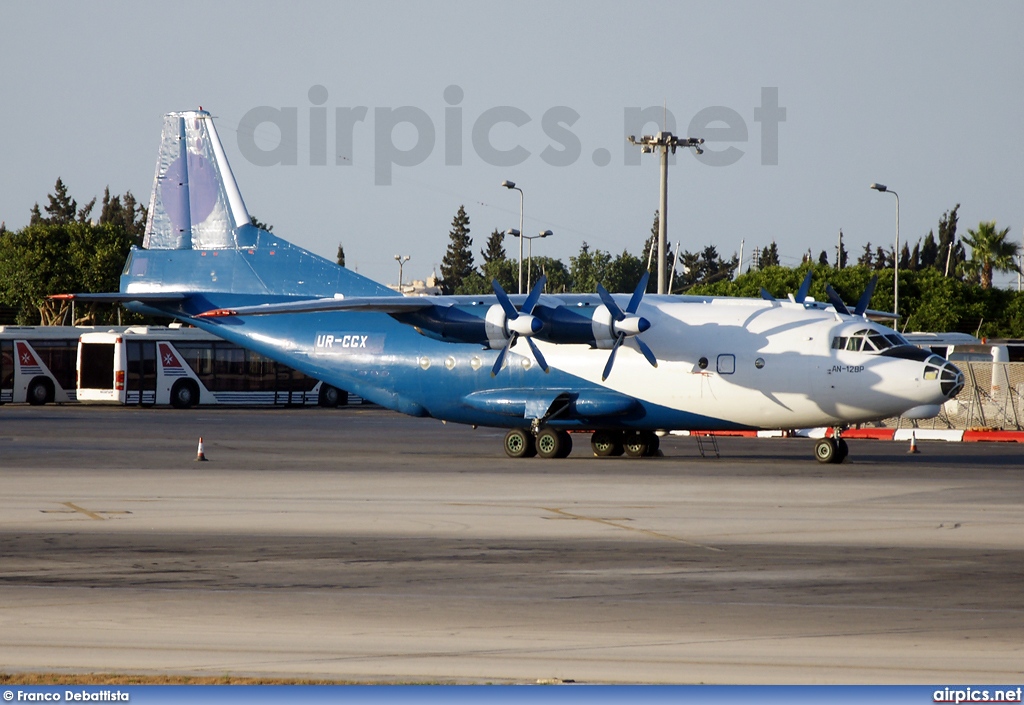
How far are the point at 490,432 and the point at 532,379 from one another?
524 inches

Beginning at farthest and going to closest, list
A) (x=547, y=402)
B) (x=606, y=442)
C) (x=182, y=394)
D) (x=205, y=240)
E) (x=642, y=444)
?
(x=182, y=394) → (x=205, y=240) → (x=606, y=442) → (x=642, y=444) → (x=547, y=402)

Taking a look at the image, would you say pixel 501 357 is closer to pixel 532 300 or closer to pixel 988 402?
pixel 532 300

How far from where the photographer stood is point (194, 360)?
58.0 metres

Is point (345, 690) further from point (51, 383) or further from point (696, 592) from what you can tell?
point (51, 383)

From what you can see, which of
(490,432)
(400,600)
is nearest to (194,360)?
(490,432)

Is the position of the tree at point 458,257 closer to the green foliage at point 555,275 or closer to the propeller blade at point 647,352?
the green foliage at point 555,275

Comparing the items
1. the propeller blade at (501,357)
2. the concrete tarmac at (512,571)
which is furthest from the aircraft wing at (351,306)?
the concrete tarmac at (512,571)

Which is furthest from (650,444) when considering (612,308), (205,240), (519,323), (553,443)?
(205,240)

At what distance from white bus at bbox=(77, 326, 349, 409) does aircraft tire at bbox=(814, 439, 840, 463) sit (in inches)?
1300

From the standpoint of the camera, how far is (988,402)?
141 ft

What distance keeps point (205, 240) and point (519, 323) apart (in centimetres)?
1081

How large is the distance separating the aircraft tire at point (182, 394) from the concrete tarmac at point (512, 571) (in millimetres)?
31322

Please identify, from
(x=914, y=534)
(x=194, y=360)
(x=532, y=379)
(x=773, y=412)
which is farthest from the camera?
(x=194, y=360)

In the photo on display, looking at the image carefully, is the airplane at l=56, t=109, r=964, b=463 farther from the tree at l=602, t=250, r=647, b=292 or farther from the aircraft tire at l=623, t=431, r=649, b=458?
the tree at l=602, t=250, r=647, b=292
